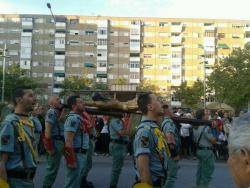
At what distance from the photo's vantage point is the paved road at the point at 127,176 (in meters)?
12.5

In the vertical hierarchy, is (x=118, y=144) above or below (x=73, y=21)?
below

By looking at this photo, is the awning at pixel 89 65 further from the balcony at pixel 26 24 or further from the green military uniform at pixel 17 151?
the green military uniform at pixel 17 151

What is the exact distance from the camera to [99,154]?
20.6 meters

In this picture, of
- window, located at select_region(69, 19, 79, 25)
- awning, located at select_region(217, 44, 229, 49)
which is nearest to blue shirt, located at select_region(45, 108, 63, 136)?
awning, located at select_region(217, 44, 229, 49)

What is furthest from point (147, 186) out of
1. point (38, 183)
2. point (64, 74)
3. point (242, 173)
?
point (64, 74)

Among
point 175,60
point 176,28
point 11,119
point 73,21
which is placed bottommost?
point 11,119

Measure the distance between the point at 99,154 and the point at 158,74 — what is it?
9574cm

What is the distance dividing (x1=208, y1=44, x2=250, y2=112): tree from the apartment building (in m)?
51.7

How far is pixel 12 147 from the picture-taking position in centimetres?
559

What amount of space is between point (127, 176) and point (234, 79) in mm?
46397

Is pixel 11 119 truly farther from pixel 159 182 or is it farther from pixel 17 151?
pixel 159 182

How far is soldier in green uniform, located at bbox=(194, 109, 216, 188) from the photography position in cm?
1148

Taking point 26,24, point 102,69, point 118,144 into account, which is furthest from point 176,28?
point 118,144

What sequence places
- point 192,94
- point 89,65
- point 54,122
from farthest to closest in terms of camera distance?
point 89,65, point 192,94, point 54,122
